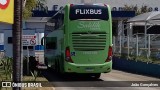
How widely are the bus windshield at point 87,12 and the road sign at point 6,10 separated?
41.5ft

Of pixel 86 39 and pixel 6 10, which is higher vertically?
pixel 6 10

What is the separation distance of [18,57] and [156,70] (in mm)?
16707

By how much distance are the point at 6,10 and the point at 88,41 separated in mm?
12967

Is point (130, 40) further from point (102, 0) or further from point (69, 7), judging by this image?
point (102, 0)

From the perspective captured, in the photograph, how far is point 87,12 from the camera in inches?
831

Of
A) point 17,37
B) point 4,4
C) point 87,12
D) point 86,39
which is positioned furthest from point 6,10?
point 87,12

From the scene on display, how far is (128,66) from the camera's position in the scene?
30.2 meters

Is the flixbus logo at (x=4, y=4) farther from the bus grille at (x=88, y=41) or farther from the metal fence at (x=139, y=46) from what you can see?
the metal fence at (x=139, y=46)

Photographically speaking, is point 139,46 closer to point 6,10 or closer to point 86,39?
point 86,39

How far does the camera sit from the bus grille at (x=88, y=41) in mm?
21016

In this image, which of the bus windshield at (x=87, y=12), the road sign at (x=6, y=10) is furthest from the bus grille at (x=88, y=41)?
the road sign at (x=6, y=10)

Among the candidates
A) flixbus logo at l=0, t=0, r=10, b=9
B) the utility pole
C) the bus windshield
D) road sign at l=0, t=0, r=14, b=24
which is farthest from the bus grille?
flixbus logo at l=0, t=0, r=10, b=9

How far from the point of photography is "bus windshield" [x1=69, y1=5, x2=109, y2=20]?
21.0 m

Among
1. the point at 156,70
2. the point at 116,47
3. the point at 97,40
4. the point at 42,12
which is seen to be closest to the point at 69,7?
the point at 97,40
